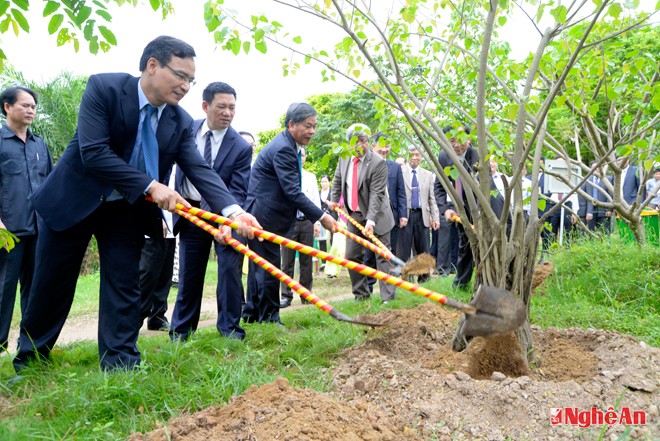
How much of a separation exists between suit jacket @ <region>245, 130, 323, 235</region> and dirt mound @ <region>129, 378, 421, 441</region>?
2753 millimetres

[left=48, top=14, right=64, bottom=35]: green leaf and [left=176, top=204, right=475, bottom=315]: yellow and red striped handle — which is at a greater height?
[left=48, top=14, right=64, bottom=35]: green leaf

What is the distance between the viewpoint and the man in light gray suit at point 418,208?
33.9 ft

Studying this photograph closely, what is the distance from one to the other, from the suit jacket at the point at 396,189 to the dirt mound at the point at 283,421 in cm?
Answer: 612

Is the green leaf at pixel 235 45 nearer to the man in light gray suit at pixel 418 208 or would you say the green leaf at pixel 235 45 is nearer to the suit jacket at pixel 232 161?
the suit jacket at pixel 232 161

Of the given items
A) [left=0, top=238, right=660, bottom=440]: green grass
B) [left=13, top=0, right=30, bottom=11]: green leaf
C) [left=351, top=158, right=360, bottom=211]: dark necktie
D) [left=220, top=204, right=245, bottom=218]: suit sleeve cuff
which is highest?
[left=13, top=0, right=30, bottom=11]: green leaf

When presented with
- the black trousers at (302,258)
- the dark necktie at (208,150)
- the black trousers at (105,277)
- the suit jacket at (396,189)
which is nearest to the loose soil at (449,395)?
the black trousers at (105,277)

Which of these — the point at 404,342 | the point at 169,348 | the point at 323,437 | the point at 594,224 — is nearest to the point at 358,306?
the point at 404,342

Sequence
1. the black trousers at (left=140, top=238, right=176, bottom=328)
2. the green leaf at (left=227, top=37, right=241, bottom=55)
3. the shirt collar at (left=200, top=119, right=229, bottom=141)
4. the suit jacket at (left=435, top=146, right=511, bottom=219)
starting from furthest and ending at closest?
the suit jacket at (left=435, top=146, right=511, bottom=219)
the black trousers at (left=140, top=238, right=176, bottom=328)
the shirt collar at (left=200, top=119, right=229, bottom=141)
the green leaf at (left=227, top=37, right=241, bottom=55)

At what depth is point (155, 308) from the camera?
6461mm

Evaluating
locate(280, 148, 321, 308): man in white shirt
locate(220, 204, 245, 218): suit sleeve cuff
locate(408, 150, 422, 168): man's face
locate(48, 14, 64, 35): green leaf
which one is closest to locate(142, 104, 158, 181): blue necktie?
locate(220, 204, 245, 218): suit sleeve cuff

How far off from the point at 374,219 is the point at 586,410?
4.18 m

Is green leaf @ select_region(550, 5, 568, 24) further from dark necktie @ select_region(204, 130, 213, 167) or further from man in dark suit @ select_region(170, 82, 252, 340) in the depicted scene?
dark necktie @ select_region(204, 130, 213, 167)

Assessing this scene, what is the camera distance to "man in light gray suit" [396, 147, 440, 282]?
33.9 ft

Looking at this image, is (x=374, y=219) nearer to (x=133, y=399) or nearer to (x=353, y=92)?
(x=133, y=399)
